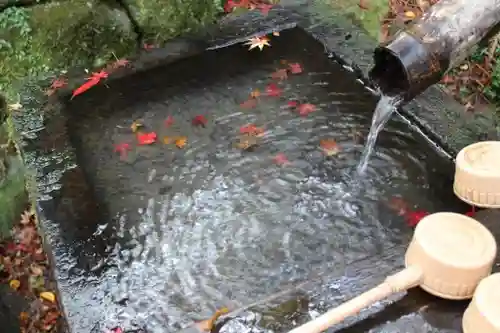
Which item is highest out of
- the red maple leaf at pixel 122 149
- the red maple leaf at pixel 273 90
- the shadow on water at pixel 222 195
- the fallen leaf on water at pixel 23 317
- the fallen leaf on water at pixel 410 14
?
the fallen leaf on water at pixel 410 14

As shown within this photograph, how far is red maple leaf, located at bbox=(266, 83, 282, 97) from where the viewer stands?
402 cm

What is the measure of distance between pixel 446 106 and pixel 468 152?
2.47ft

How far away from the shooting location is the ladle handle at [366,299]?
2312 millimetres

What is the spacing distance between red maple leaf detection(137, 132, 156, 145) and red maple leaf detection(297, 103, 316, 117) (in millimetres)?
907

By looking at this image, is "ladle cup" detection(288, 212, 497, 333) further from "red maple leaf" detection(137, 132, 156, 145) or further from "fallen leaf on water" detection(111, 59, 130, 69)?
"fallen leaf on water" detection(111, 59, 130, 69)

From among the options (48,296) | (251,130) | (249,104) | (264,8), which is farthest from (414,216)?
(48,296)

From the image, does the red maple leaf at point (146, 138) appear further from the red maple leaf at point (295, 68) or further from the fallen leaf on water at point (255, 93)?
the red maple leaf at point (295, 68)

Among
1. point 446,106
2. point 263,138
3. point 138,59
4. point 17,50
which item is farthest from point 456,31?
point 17,50

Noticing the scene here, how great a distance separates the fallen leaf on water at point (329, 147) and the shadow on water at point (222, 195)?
0.11 feet

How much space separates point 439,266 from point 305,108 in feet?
5.64

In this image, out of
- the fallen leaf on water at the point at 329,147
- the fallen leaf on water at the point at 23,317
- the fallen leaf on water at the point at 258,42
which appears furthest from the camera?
the fallen leaf on water at the point at 258,42

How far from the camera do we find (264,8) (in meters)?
4.64

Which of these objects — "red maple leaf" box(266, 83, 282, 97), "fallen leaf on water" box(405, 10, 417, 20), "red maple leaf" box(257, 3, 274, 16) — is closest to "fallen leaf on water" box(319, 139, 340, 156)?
"red maple leaf" box(266, 83, 282, 97)

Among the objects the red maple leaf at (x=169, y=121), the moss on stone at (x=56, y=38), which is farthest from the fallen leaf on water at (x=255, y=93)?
the moss on stone at (x=56, y=38)
